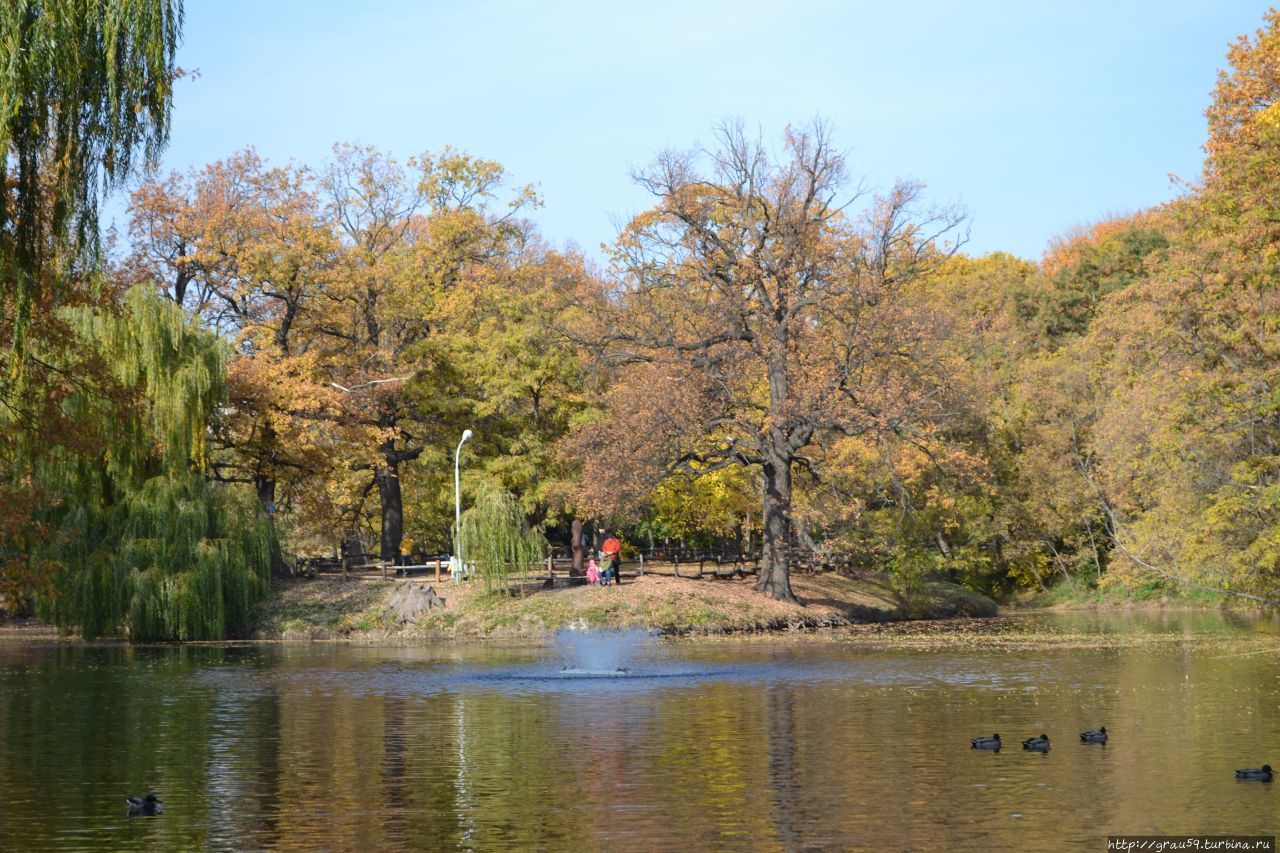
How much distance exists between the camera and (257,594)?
48.4m

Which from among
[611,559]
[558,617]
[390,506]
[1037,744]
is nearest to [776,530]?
[611,559]

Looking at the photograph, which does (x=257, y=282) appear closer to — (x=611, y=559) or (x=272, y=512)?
(x=272, y=512)

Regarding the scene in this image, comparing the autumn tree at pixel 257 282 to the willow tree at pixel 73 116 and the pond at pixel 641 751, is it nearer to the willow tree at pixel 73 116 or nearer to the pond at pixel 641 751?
the pond at pixel 641 751

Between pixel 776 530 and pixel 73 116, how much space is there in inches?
1465

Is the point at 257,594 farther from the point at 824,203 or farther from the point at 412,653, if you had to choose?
the point at 824,203

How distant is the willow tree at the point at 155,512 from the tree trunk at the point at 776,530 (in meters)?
18.2

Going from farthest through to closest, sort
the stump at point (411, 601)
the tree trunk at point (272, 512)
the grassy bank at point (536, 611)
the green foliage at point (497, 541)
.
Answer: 1. the tree trunk at point (272, 512)
2. the green foliage at point (497, 541)
3. the stump at point (411, 601)
4. the grassy bank at point (536, 611)

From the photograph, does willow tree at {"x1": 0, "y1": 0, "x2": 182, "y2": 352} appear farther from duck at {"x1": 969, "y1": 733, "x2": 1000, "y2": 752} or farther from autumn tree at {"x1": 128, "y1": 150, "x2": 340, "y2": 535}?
autumn tree at {"x1": 128, "y1": 150, "x2": 340, "y2": 535}

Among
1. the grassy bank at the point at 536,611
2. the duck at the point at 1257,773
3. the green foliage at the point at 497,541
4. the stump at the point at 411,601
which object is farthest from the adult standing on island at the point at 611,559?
the duck at the point at 1257,773

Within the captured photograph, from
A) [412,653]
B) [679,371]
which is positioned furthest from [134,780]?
[679,371]

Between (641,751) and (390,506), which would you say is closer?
(641,751)

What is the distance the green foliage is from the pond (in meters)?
Answer: 12.0

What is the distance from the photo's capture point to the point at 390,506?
61.6 metres

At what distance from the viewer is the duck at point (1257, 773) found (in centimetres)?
1662
